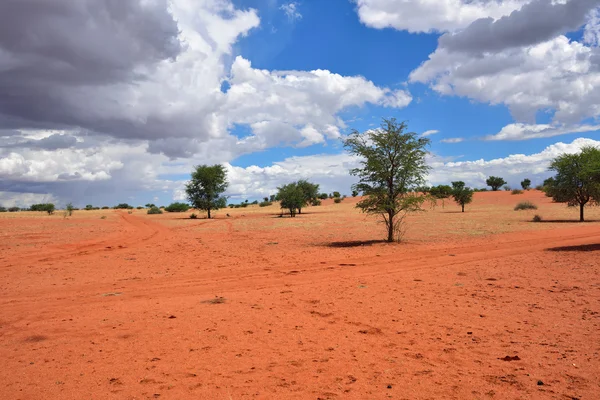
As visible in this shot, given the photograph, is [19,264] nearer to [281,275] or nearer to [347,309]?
[281,275]

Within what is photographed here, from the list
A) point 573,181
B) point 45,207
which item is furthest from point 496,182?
point 45,207

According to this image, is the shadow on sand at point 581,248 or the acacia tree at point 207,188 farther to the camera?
the acacia tree at point 207,188

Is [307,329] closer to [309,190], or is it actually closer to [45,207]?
[309,190]

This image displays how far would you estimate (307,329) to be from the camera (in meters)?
7.80

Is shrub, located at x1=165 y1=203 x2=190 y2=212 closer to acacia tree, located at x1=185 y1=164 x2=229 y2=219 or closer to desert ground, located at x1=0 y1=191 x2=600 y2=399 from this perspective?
acacia tree, located at x1=185 y1=164 x2=229 y2=219

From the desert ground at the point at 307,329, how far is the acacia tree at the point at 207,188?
143ft

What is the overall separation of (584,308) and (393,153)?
14447 millimetres

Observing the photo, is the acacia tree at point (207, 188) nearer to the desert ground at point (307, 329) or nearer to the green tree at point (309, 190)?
the green tree at point (309, 190)

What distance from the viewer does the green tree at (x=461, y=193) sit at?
59188 mm

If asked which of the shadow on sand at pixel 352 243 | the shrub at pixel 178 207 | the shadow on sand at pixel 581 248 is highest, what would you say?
the shrub at pixel 178 207

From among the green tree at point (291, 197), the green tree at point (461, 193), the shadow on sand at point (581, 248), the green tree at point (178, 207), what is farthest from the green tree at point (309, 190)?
the shadow on sand at point (581, 248)

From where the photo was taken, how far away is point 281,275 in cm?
1355

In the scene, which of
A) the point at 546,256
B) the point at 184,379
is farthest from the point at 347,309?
the point at 546,256

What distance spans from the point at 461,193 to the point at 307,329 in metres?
57.2
